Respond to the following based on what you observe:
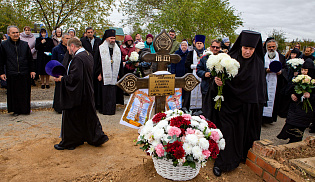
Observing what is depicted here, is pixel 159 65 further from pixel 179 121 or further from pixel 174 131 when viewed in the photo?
pixel 174 131

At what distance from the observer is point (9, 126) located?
5.78 metres

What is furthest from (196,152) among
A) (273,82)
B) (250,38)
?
(273,82)

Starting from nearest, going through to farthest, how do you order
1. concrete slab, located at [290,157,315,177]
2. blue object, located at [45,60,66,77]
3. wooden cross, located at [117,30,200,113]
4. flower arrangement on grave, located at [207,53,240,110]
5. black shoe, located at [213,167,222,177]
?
1. concrete slab, located at [290,157,315,177]
2. flower arrangement on grave, located at [207,53,240,110]
3. black shoe, located at [213,167,222,177]
4. wooden cross, located at [117,30,200,113]
5. blue object, located at [45,60,66,77]

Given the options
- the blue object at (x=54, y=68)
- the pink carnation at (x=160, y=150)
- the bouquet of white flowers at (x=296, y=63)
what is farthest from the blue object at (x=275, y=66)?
the blue object at (x=54, y=68)

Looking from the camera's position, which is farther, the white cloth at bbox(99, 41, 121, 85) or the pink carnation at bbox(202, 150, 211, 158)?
the white cloth at bbox(99, 41, 121, 85)

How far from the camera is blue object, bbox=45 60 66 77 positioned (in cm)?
425

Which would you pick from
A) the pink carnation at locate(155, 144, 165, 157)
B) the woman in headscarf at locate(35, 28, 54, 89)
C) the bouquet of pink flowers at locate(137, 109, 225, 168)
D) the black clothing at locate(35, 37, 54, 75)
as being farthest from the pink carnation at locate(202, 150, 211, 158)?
the black clothing at locate(35, 37, 54, 75)

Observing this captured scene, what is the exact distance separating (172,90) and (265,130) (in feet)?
11.9

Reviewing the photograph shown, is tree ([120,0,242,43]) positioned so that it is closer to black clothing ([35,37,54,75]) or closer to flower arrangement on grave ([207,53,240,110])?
black clothing ([35,37,54,75])

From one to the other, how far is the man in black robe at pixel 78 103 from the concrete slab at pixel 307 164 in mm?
3295

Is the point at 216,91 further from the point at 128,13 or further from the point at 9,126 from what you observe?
the point at 128,13

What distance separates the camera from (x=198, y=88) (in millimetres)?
7000

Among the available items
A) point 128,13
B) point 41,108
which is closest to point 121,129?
point 41,108

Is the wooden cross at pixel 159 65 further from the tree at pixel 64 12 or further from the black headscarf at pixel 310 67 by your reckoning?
the tree at pixel 64 12
